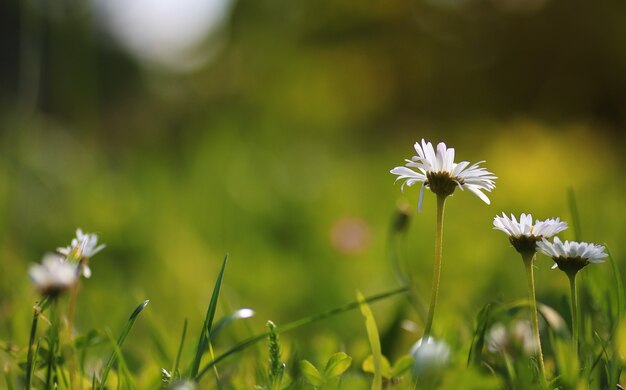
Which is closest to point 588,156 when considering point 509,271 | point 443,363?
point 509,271

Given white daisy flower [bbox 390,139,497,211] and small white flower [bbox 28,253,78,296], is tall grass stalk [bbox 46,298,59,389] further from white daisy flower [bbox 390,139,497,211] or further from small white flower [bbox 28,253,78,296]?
white daisy flower [bbox 390,139,497,211]

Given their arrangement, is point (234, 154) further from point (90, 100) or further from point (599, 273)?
point (599, 273)

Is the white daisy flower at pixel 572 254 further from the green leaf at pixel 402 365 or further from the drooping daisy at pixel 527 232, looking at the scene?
the green leaf at pixel 402 365

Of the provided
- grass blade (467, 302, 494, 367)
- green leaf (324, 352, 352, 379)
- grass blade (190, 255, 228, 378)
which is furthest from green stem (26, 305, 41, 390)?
grass blade (467, 302, 494, 367)

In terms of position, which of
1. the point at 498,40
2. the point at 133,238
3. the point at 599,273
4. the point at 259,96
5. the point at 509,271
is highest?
the point at 498,40

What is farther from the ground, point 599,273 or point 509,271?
point 509,271

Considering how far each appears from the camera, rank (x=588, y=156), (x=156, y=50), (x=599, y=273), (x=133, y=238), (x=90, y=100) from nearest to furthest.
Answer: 1. (x=599, y=273)
2. (x=133, y=238)
3. (x=90, y=100)
4. (x=588, y=156)
5. (x=156, y=50)
